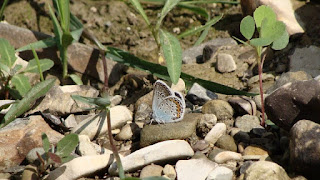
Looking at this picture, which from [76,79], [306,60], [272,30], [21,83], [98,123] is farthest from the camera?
[76,79]

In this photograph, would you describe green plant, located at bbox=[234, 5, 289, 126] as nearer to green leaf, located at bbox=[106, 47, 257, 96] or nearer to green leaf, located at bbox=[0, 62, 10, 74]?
green leaf, located at bbox=[106, 47, 257, 96]

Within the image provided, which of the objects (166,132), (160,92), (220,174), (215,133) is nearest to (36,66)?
(160,92)

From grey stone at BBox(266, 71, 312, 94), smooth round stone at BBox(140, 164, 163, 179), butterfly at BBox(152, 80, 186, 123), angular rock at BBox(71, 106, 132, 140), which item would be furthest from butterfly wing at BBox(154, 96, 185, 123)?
grey stone at BBox(266, 71, 312, 94)

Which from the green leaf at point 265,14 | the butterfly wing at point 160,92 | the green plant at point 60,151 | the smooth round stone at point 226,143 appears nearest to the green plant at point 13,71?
the green plant at point 60,151

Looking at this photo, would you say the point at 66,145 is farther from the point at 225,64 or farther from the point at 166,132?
the point at 225,64

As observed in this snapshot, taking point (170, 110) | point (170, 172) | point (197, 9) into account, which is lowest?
point (170, 172)

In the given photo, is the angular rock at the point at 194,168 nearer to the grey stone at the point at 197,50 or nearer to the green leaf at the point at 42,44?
the grey stone at the point at 197,50

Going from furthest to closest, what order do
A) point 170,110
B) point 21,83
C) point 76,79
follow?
1. point 76,79
2. point 21,83
3. point 170,110

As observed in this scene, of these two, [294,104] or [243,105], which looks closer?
[294,104]
